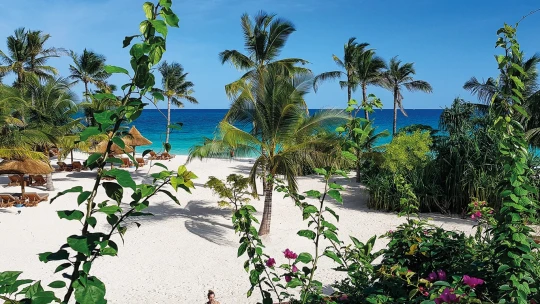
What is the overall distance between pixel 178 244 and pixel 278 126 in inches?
156

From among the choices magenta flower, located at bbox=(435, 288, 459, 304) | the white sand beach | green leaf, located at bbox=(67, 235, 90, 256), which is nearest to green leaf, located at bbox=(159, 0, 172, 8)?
green leaf, located at bbox=(67, 235, 90, 256)

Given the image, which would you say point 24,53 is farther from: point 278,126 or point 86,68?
point 278,126

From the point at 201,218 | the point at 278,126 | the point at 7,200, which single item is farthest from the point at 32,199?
the point at 278,126

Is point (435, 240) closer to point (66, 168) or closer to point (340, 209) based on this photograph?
point (340, 209)

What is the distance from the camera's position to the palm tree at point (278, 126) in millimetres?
9570

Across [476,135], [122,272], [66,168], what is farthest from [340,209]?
[66,168]

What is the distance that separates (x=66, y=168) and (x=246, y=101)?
14.9 metres

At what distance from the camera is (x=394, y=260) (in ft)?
9.23

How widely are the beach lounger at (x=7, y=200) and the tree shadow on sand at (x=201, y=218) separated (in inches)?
171

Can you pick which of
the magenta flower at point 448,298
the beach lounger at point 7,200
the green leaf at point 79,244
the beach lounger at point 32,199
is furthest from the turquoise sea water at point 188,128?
the green leaf at point 79,244

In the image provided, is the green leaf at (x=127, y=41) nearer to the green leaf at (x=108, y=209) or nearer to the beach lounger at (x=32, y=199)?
the green leaf at (x=108, y=209)

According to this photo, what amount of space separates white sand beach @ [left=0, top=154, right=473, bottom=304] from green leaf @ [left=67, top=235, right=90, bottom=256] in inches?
233

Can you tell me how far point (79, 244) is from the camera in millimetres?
981

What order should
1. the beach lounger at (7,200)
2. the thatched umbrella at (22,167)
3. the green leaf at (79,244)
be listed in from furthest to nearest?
1. the thatched umbrella at (22,167)
2. the beach lounger at (7,200)
3. the green leaf at (79,244)
